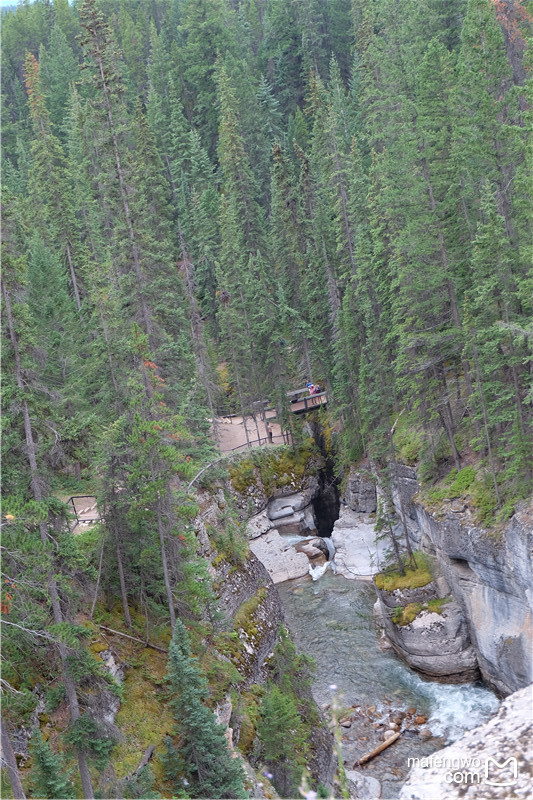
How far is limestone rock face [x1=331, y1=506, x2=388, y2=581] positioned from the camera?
3816cm

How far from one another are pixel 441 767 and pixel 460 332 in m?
22.0

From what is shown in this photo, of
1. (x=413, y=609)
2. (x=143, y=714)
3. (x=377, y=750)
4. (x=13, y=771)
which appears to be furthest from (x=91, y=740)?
(x=413, y=609)

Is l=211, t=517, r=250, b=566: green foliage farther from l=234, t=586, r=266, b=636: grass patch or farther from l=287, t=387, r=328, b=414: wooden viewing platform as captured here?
l=287, t=387, r=328, b=414: wooden viewing platform

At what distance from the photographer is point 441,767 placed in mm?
9492

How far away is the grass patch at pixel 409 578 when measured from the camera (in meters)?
30.9

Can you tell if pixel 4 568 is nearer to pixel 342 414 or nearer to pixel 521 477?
pixel 521 477

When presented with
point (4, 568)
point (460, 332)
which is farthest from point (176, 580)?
point (460, 332)

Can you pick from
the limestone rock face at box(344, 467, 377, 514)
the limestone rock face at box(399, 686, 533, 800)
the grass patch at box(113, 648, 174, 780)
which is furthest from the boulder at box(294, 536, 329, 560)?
the limestone rock face at box(399, 686, 533, 800)

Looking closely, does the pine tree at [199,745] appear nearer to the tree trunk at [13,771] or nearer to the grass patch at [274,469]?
the tree trunk at [13,771]

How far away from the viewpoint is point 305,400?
167 ft

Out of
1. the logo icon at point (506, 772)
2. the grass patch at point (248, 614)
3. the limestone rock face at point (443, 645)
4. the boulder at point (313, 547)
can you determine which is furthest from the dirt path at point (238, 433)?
the logo icon at point (506, 772)

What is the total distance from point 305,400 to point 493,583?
2570 cm

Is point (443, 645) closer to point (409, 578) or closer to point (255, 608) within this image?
point (409, 578)

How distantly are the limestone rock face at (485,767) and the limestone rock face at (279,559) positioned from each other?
2970 centimetres
